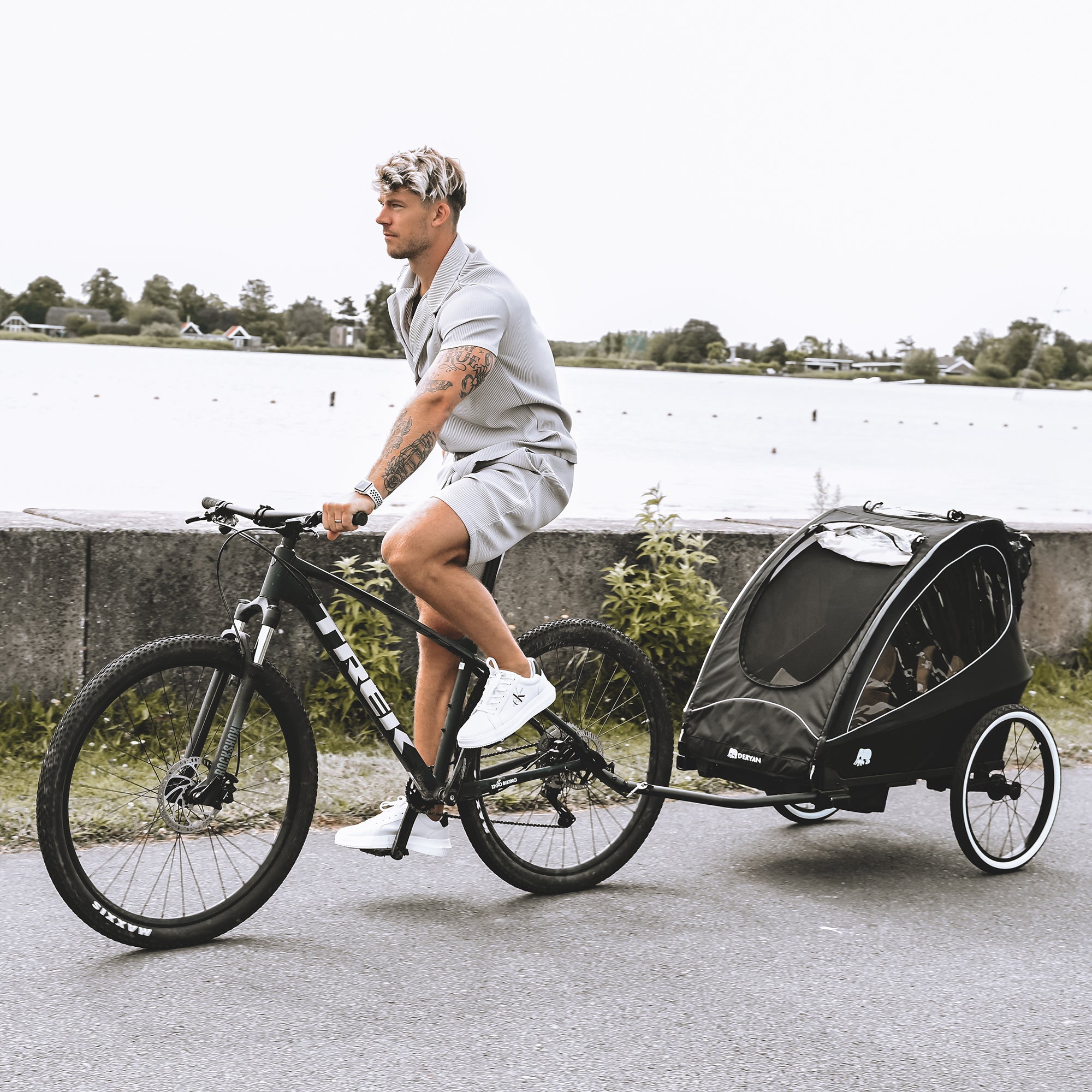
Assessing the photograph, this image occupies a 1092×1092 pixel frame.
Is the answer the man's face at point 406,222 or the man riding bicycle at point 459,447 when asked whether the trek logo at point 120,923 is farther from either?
the man's face at point 406,222

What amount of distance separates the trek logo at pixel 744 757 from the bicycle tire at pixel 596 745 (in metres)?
0.20

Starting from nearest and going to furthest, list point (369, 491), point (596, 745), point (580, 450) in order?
point (369, 491), point (596, 745), point (580, 450)

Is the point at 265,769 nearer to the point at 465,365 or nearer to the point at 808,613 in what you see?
the point at 465,365

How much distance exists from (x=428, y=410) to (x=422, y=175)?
0.64 meters

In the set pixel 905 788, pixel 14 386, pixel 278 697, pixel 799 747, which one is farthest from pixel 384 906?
pixel 14 386

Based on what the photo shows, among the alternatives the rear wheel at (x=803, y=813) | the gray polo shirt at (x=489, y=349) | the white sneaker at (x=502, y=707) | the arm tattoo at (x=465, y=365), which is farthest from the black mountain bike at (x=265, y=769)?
the rear wheel at (x=803, y=813)

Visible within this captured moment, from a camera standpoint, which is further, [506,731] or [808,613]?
[808,613]

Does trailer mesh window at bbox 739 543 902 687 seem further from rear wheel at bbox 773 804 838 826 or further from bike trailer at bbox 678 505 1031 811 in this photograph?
rear wheel at bbox 773 804 838 826

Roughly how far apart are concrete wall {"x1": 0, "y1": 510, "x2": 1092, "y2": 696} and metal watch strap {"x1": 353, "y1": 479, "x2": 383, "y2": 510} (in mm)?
1970

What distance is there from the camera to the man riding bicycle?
11.8 ft

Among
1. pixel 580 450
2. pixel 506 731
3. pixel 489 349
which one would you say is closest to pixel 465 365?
pixel 489 349

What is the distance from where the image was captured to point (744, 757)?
414cm

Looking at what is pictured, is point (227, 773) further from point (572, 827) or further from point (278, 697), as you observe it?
point (572, 827)

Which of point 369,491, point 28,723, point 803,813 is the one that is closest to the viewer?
point 369,491
